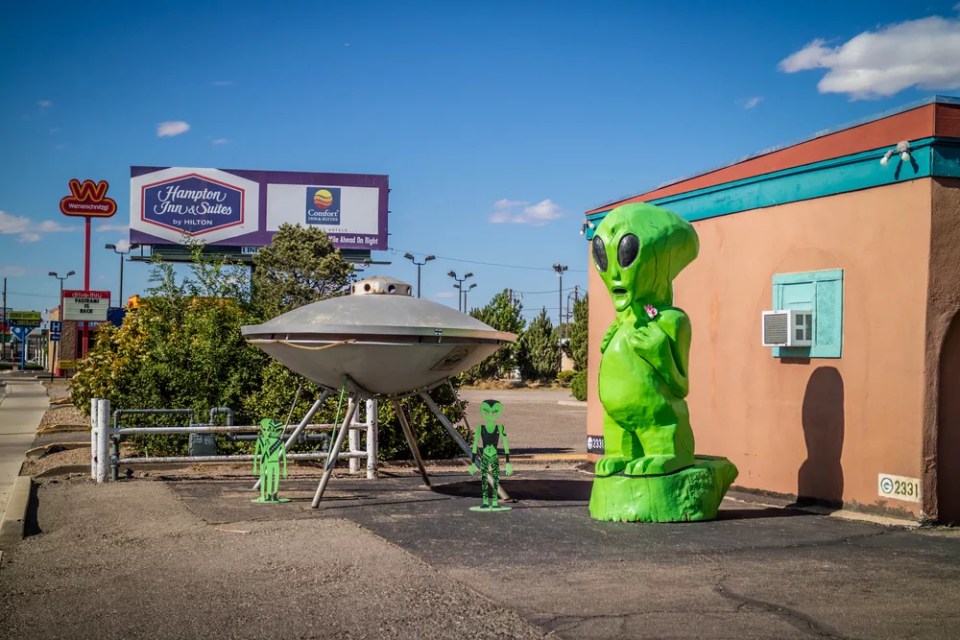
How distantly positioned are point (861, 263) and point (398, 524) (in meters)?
5.15

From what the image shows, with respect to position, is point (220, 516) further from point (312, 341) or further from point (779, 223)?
point (779, 223)

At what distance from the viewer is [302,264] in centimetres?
4291

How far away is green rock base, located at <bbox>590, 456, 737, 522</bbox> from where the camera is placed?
8.83 m

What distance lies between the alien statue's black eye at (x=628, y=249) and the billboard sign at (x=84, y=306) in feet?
128

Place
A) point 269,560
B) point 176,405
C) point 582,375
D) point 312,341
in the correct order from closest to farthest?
point 269,560 → point 312,341 → point 176,405 → point 582,375

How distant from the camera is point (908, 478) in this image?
28.5ft

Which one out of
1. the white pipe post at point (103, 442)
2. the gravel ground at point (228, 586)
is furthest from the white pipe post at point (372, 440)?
the gravel ground at point (228, 586)

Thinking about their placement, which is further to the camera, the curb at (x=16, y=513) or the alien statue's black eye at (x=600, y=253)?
the alien statue's black eye at (x=600, y=253)

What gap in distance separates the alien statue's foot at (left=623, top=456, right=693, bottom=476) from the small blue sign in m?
41.6

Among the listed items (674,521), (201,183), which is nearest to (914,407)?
(674,521)

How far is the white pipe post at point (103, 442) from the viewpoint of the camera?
11555 millimetres

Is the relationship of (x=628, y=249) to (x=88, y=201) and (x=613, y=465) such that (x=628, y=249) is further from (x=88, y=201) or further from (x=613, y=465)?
(x=88, y=201)

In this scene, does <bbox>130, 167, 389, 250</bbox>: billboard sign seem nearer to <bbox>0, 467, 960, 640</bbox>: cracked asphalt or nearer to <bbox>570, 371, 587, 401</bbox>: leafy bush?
<bbox>570, 371, 587, 401</bbox>: leafy bush

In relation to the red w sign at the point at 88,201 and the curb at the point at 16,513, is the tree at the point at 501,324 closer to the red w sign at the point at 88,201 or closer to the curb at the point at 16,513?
the red w sign at the point at 88,201
